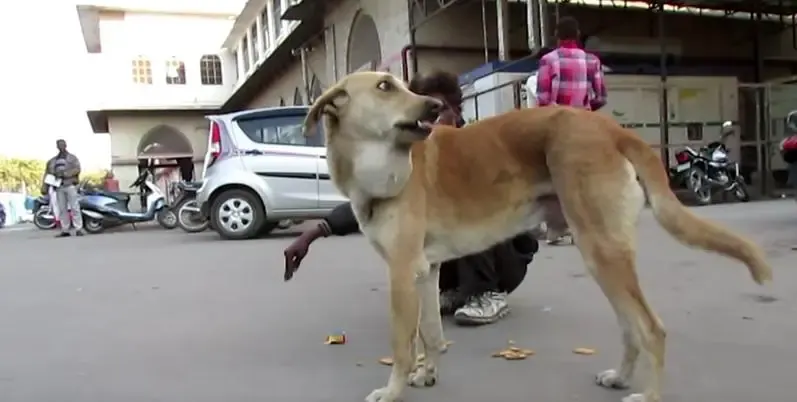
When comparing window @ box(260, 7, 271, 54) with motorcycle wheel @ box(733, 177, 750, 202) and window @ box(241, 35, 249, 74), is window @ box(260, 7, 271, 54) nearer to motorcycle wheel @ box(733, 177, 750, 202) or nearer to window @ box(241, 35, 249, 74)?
window @ box(241, 35, 249, 74)

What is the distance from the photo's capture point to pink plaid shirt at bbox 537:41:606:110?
6602mm

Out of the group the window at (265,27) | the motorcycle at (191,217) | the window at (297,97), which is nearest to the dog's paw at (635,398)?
the motorcycle at (191,217)

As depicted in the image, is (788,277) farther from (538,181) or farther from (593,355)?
(538,181)

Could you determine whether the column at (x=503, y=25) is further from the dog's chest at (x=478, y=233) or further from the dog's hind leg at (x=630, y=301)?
the dog's hind leg at (x=630, y=301)

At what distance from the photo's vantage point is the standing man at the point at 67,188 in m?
14.5

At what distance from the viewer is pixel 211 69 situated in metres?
37.6

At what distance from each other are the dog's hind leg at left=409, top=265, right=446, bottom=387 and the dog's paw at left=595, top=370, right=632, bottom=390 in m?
0.67

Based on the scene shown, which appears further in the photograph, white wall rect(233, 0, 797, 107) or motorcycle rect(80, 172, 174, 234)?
white wall rect(233, 0, 797, 107)

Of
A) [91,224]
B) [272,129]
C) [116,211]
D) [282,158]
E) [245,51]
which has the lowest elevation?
[91,224]

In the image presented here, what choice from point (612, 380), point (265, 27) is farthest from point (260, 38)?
point (612, 380)

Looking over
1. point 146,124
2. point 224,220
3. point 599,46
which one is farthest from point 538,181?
point 146,124

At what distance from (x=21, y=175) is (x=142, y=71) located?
974 cm

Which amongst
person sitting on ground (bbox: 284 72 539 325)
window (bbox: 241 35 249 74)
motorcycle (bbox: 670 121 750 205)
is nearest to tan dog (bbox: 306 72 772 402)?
person sitting on ground (bbox: 284 72 539 325)

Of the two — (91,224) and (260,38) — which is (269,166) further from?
(260,38)
